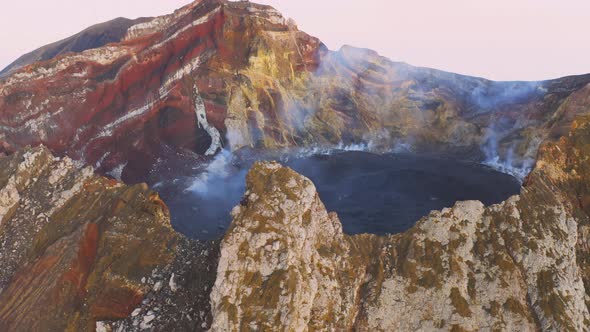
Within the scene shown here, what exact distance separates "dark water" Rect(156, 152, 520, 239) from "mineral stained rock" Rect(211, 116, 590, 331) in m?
11.9

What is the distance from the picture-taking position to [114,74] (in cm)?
5172

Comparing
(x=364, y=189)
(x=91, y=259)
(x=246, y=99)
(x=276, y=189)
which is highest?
(x=276, y=189)

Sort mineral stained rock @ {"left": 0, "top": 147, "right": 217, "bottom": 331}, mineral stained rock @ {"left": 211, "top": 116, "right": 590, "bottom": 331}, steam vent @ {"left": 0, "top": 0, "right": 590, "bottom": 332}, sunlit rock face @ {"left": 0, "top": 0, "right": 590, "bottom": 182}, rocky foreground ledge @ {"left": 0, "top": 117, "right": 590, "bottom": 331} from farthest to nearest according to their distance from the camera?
1. sunlit rock face @ {"left": 0, "top": 0, "right": 590, "bottom": 182}
2. mineral stained rock @ {"left": 0, "top": 147, "right": 217, "bottom": 331}
3. steam vent @ {"left": 0, "top": 0, "right": 590, "bottom": 332}
4. rocky foreground ledge @ {"left": 0, "top": 117, "right": 590, "bottom": 331}
5. mineral stained rock @ {"left": 211, "top": 116, "right": 590, "bottom": 331}

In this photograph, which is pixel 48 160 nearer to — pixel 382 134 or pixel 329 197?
pixel 329 197

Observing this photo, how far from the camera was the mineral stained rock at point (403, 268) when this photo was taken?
17.8 meters

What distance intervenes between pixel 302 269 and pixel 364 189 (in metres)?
26.9

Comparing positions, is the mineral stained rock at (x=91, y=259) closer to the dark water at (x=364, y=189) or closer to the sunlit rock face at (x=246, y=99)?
the dark water at (x=364, y=189)

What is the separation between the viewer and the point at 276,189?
817 inches

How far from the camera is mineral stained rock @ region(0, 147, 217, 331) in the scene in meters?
19.7

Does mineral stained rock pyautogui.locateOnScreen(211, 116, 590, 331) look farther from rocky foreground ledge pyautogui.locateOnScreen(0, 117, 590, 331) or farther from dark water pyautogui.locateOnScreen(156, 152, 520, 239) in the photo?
dark water pyautogui.locateOnScreen(156, 152, 520, 239)

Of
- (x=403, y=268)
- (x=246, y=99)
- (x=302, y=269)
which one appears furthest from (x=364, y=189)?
(x=302, y=269)

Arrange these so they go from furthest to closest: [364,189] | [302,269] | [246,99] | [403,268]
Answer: [246,99]
[364,189]
[403,268]
[302,269]

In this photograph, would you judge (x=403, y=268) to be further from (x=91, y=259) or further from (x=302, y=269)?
(x=91, y=259)

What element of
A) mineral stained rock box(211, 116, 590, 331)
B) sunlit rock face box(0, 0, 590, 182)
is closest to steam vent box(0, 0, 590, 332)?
mineral stained rock box(211, 116, 590, 331)
